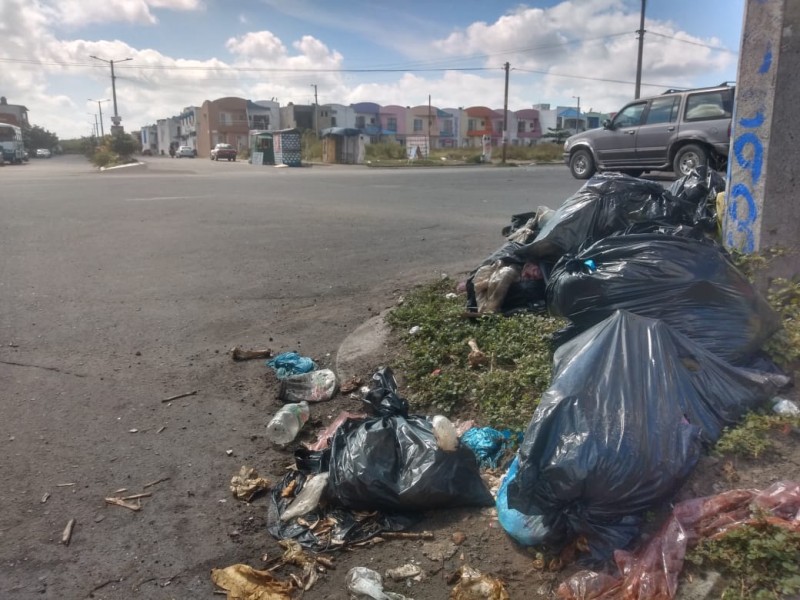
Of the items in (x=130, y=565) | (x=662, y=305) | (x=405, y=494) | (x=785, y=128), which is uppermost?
(x=785, y=128)

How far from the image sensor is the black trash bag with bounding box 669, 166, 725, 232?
4441 mm

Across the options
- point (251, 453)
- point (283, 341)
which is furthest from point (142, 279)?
point (251, 453)

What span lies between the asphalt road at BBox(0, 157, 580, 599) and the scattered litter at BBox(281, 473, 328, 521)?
0.68 ft

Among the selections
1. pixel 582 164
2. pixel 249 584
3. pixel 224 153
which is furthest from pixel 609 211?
pixel 224 153

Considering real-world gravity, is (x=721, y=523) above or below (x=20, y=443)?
above

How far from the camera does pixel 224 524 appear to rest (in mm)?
2934

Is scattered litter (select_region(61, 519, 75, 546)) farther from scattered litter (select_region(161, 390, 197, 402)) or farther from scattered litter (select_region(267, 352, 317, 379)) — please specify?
scattered litter (select_region(267, 352, 317, 379))

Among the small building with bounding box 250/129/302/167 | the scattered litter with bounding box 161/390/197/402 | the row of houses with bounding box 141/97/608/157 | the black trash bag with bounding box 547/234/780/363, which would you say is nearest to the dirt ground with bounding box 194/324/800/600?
the black trash bag with bounding box 547/234/780/363

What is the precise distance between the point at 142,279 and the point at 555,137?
5660 centimetres

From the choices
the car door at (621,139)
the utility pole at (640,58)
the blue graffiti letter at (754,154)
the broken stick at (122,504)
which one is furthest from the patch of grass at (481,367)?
the utility pole at (640,58)

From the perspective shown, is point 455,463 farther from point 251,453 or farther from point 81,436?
point 81,436

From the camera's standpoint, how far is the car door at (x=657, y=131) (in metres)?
12.3

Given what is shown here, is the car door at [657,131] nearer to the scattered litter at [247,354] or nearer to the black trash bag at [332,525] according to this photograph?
the scattered litter at [247,354]

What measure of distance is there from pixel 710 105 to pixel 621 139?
1904 mm
